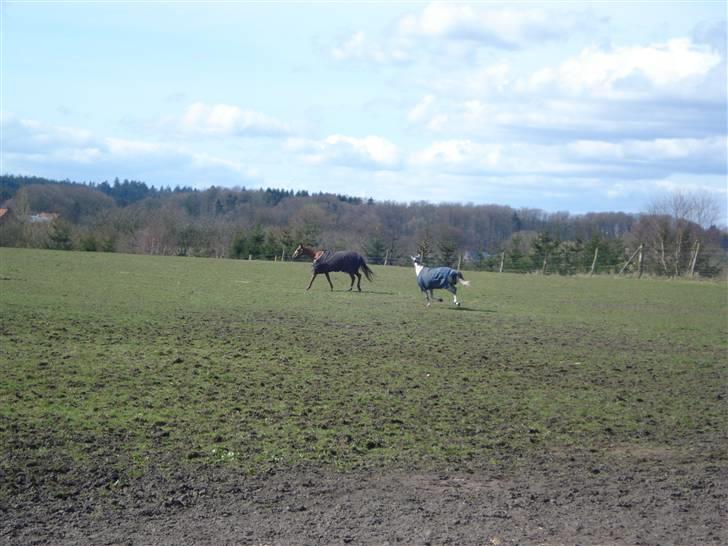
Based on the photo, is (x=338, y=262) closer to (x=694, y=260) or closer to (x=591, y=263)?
(x=694, y=260)

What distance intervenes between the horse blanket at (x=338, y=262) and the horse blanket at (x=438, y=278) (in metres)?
4.43

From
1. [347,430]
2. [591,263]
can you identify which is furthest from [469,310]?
[591,263]

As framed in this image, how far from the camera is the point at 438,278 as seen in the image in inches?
839

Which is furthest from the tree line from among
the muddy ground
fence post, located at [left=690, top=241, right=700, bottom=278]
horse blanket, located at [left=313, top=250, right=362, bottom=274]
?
the muddy ground

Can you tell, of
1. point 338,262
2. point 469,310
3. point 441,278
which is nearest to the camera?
point 441,278

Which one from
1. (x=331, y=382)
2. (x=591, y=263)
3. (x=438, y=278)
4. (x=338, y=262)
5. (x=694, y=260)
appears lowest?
(x=331, y=382)

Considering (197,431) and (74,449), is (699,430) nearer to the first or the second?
(197,431)

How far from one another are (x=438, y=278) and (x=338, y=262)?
531 cm

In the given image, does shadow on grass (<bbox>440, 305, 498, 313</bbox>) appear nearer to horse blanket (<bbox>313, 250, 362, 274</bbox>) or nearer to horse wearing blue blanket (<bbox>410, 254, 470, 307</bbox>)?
horse wearing blue blanket (<bbox>410, 254, 470, 307</bbox>)

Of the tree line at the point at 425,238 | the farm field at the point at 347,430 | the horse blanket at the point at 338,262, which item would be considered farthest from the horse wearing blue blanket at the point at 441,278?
the tree line at the point at 425,238

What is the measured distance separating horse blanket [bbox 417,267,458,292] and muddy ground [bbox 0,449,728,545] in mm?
13198

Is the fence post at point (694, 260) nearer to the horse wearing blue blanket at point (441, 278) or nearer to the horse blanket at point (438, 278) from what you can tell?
the horse wearing blue blanket at point (441, 278)

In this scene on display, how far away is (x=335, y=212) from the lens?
8569cm

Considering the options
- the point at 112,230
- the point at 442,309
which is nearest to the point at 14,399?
the point at 442,309
